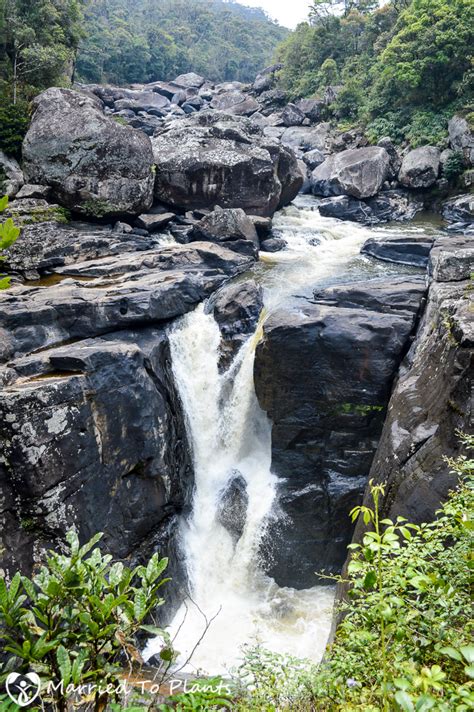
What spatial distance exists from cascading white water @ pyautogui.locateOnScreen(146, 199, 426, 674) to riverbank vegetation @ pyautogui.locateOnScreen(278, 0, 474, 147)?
1665 cm

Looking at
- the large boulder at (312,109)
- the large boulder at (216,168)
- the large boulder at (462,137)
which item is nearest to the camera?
the large boulder at (216,168)

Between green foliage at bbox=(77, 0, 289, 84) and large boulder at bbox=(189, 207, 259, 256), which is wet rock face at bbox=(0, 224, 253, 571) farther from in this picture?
green foliage at bbox=(77, 0, 289, 84)

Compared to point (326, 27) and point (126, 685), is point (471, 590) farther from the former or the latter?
point (326, 27)

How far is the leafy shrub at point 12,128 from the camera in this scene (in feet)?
49.8

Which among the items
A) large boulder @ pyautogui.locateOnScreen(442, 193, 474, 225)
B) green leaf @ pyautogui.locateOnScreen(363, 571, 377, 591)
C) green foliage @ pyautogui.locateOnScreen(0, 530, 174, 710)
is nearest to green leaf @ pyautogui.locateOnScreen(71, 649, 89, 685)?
green foliage @ pyautogui.locateOnScreen(0, 530, 174, 710)

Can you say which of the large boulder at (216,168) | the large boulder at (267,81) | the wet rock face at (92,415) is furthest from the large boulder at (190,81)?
the wet rock face at (92,415)

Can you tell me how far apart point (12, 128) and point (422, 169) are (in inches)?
681

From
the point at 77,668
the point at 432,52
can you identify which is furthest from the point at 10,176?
the point at 432,52

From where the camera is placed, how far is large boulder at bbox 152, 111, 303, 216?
16.4 meters

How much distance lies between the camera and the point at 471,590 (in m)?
2.69

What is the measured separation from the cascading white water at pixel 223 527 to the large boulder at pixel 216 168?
6.37 metres

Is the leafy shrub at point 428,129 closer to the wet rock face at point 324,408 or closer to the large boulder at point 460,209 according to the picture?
the large boulder at point 460,209

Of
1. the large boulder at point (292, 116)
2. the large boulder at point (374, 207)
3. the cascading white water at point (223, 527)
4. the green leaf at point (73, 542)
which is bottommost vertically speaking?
the cascading white water at point (223, 527)

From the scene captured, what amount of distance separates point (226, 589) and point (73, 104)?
48.6 ft
